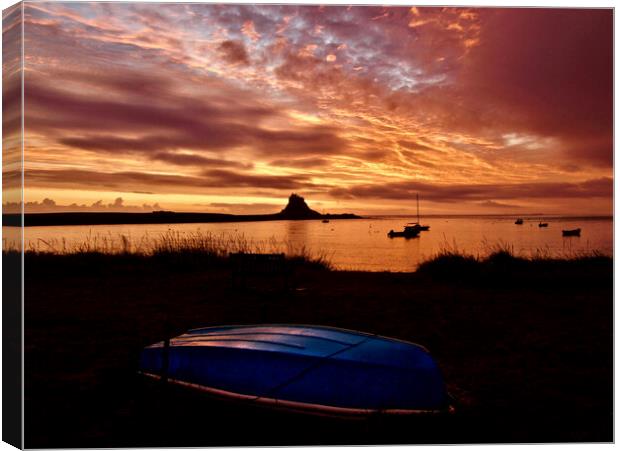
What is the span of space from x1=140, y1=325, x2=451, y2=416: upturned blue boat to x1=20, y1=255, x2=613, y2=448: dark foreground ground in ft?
0.35

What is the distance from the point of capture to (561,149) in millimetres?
7352

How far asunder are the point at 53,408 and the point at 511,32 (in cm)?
518

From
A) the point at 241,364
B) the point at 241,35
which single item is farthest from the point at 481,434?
the point at 241,35

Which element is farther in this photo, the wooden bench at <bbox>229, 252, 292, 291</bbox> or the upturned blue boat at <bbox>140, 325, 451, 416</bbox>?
the wooden bench at <bbox>229, 252, 292, 291</bbox>

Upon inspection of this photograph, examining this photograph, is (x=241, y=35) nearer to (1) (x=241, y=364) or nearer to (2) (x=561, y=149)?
(1) (x=241, y=364)

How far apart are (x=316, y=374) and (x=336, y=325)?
2.69 metres

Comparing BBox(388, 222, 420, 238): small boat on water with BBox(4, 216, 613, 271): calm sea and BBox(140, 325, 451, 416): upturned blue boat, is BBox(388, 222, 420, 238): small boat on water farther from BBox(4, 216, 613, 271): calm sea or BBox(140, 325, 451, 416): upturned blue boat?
BBox(140, 325, 451, 416): upturned blue boat

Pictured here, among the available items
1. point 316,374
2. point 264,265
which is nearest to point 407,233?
point 264,265

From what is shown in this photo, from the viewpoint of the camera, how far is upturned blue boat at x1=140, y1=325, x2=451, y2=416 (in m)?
3.61

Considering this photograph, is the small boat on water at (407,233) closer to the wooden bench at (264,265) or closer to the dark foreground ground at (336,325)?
the dark foreground ground at (336,325)

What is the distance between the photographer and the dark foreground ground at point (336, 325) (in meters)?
3.49

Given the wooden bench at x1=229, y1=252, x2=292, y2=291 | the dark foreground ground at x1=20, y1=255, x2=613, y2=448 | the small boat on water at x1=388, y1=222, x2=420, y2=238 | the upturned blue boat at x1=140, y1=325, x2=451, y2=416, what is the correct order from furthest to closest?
1. the small boat on water at x1=388, y1=222, x2=420, y2=238
2. the wooden bench at x1=229, y1=252, x2=292, y2=291
3. the upturned blue boat at x1=140, y1=325, x2=451, y2=416
4. the dark foreground ground at x1=20, y1=255, x2=613, y2=448

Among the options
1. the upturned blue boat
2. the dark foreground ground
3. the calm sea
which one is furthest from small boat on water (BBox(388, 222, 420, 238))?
the upturned blue boat

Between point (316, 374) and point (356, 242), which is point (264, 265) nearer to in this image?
point (316, 374)
